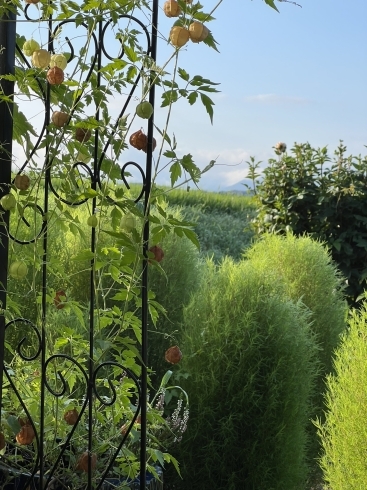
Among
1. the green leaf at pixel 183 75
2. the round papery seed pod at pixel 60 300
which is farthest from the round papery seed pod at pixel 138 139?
the round papery seed pod at pixel 60 300

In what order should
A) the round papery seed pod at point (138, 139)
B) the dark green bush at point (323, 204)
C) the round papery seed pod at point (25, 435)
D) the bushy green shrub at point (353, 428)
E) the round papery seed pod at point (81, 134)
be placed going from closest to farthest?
1. the round papery seed pod at point (138, 139)
2. the round papery seed pod at point (81, 134)
3. the round papery seed pod at point (25, 435)
4. the bushy green shrub at point (353, 428)
5. the dark green bush at point (323, 204)

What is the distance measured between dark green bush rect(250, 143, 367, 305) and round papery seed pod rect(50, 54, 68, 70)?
13.8 feet

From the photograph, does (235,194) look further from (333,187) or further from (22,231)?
(22,231)

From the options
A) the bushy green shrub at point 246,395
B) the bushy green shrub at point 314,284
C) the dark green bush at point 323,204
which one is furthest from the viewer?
the dark green bush at point 323,204

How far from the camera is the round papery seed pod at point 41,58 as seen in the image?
1609mm

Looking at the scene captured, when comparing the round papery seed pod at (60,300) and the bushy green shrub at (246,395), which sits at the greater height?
the round papery seed pod at (60,300)

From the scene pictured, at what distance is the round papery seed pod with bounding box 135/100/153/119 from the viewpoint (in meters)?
1.50

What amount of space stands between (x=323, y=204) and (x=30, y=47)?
4547 millimetres

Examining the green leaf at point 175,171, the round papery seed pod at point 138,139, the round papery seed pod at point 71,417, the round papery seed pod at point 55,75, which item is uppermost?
the round papery seed pod at point 55,75

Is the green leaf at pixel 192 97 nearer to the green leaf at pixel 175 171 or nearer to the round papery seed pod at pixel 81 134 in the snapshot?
the green leaf at pixel 175 171

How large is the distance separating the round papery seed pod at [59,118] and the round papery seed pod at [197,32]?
39cm

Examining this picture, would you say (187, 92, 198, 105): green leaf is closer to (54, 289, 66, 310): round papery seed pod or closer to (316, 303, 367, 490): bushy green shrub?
(54, 289, 66, 310): round papery seed pod

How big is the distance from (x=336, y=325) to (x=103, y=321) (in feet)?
8.30

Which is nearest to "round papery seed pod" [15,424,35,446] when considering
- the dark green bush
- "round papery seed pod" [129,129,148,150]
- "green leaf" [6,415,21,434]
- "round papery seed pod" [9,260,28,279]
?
"green leaf" [6,415,21,434]
